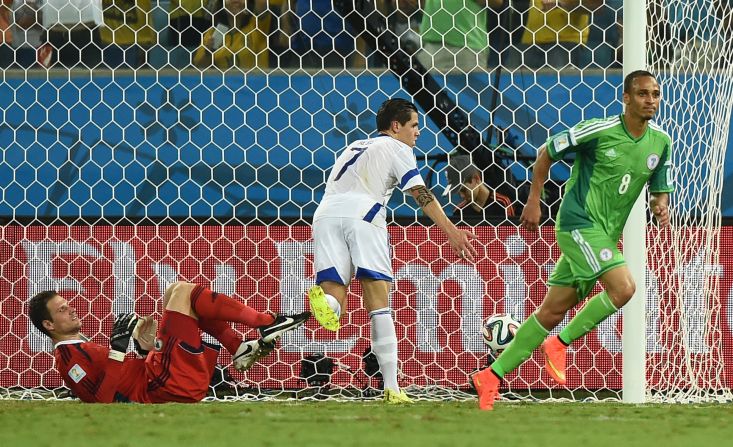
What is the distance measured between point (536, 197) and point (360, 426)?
1468 mm

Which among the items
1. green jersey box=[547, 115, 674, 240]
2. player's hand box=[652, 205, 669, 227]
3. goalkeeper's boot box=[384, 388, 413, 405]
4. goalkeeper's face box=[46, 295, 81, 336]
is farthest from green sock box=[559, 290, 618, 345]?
goalkeeper's face box=[46, 295, 81, 336]

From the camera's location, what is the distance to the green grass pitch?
3.71 m

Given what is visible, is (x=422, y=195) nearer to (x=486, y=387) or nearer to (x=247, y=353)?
(x=486, y=387)

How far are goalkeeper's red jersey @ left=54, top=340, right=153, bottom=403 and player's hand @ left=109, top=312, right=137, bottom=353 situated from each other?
68 mm

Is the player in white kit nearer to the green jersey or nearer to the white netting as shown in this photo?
the green jersey

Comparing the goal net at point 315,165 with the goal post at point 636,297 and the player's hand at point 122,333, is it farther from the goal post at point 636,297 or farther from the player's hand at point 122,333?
the player's hand at point 122,333

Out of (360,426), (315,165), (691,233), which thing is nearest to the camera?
(360,426)

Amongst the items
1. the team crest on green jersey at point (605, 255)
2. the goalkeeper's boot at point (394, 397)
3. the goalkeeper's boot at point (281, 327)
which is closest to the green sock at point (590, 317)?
the team crest on green jersey at point (605, 255)

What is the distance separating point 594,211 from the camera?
208 inches

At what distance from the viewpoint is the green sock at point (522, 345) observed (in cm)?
526

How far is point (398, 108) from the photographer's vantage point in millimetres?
5938

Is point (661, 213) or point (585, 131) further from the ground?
point (585, 131)

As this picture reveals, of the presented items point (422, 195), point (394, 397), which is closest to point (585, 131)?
point (422, 195)

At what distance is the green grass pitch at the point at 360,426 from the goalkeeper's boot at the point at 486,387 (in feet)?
0.20
